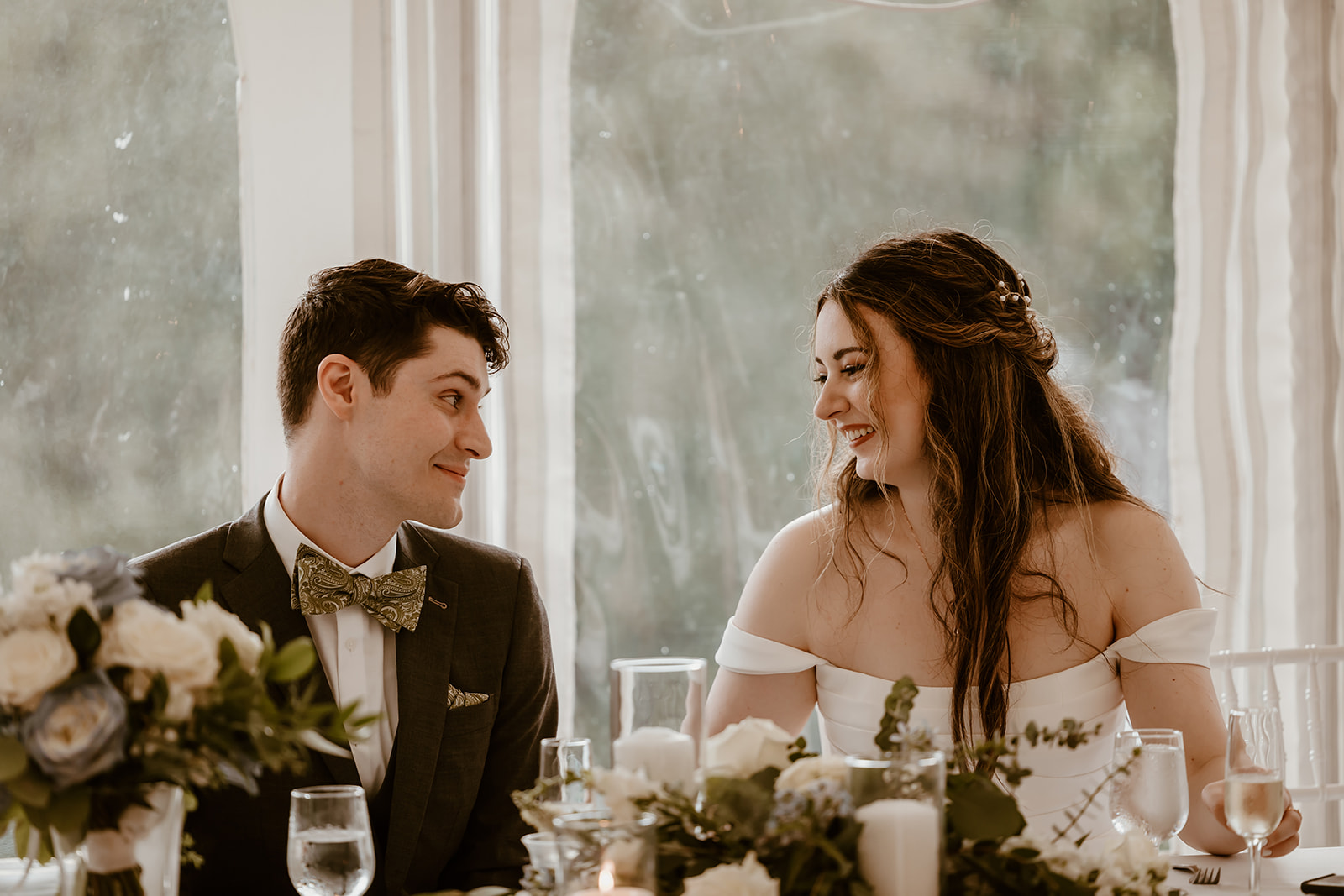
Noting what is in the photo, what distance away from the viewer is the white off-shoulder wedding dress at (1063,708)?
2.07 metres

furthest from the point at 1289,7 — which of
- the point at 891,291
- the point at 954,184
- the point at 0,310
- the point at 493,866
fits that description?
the point at 0,310

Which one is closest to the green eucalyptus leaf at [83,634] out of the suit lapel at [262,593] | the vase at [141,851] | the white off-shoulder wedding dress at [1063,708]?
the vase at [141,851]

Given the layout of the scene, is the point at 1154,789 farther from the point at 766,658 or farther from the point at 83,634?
the point at 83,634

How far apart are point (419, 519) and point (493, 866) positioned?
548 mm

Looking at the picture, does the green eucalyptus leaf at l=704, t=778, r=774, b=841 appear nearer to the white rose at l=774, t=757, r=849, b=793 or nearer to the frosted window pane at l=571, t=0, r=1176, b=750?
the white rose at l=774, t=757, r=849, b=793

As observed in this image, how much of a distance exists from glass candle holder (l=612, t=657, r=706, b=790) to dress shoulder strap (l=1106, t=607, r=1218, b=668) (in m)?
1.25

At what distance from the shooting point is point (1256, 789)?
139 centimetres

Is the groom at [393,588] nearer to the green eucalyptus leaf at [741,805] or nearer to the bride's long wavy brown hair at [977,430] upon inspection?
the bride's long wavy brown hair at [977,430]

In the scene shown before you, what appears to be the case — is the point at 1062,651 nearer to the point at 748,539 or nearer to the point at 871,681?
the point at 871,681

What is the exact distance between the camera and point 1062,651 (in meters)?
2.13

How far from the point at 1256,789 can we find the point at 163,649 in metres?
1.16

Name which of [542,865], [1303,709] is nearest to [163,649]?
[542,865]

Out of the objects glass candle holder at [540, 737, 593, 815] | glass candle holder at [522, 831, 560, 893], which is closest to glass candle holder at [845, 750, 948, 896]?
glass candle holder at [522, 831, 560, 893]

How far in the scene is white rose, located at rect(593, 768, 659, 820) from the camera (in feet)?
3.31
